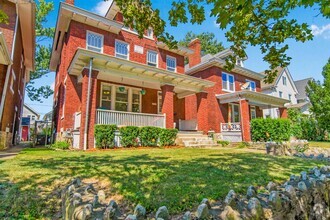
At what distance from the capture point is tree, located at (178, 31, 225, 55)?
38750 millimetres

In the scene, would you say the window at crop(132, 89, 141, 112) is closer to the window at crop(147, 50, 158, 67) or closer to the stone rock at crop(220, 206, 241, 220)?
the window at crop(147, 50, 158, 67)

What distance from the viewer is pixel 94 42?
13.4 metres

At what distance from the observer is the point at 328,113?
19.3m

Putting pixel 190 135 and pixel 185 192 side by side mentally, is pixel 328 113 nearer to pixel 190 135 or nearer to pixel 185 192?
pixel 190 135

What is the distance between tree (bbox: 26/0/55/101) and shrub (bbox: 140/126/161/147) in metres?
21.4

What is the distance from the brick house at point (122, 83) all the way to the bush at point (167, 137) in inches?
30.7

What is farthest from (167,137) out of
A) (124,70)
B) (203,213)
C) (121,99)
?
(203,213)

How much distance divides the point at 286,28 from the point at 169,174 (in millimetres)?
3547

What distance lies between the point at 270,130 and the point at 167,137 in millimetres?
8349

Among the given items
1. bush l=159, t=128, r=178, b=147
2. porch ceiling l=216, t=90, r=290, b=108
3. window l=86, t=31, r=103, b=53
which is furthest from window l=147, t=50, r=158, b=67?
bush l=159, t=128, r=178, b=147

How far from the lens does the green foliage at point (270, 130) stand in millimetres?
14773

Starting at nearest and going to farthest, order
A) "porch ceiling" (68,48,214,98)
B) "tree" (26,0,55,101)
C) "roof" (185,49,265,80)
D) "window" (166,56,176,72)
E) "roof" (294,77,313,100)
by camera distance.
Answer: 1. "porch ceiling" (68,48,214,98)
2. "window" (166,56,176,72)
3. "roof" (185,49,265,80)
4. "tree" (26,0,55,101)
5. "roof" (294,77,313,100)

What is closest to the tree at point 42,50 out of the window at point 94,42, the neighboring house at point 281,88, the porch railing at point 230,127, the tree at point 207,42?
the window at point 94,42

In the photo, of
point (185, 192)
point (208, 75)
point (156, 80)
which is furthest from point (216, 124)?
point (185, 192)
